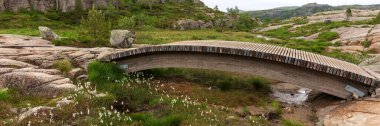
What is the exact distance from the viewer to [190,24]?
113 metres

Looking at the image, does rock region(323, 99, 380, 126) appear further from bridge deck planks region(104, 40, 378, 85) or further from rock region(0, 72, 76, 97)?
rock region(0, 72, 76, 97)

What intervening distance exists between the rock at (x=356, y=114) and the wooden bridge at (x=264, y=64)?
4.28ft

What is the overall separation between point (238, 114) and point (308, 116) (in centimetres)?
333

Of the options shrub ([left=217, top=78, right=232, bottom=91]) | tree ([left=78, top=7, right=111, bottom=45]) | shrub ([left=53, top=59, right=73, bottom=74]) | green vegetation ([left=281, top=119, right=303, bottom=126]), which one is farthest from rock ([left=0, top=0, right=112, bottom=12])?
green vegetation ([left=281, top=119, right=303, bottom=126])

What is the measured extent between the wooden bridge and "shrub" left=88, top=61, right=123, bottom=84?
3.14 feet

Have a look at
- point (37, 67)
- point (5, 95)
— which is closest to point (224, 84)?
point (37, 67)

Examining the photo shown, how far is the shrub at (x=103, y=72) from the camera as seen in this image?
20.6 m

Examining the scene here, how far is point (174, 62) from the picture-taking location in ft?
74.3

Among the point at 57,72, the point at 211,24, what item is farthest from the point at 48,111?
the point at 211,24

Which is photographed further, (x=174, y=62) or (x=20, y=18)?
(x=20, y=18)

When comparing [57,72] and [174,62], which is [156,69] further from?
[57,72]

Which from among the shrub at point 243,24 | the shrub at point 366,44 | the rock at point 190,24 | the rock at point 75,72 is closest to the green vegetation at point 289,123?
the rock at point 75,72

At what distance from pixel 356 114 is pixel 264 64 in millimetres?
5606

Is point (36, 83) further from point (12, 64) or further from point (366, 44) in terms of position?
point (366, 44)
